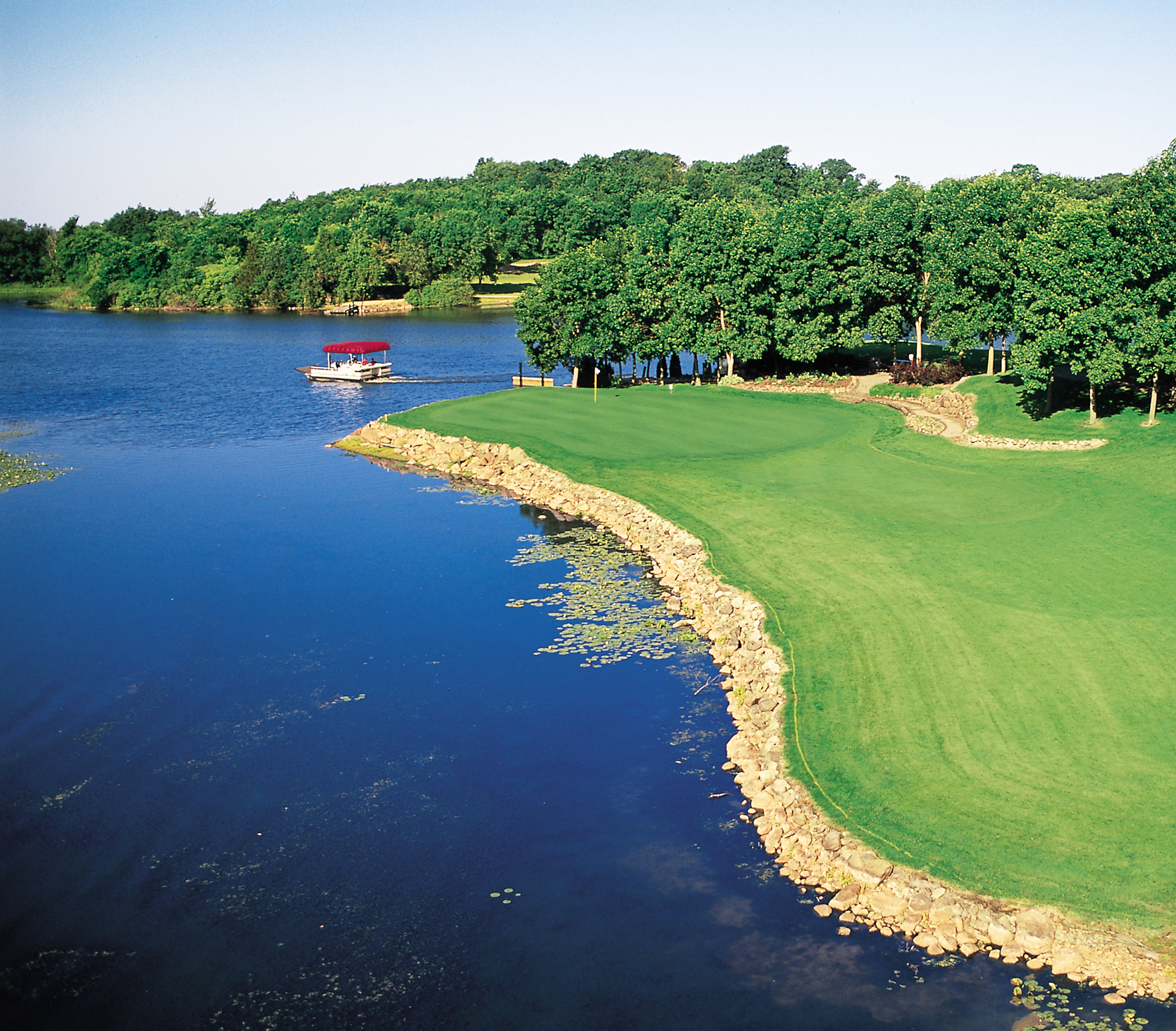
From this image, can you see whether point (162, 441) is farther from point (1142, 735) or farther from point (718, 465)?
point (1142, 735)

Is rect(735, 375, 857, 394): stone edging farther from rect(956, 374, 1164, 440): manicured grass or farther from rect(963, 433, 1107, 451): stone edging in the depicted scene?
rect(963, 433, 1107, 451): stone edging

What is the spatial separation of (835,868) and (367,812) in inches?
402

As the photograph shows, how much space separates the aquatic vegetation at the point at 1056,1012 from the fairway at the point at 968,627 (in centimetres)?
179

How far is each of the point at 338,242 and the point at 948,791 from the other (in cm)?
15188

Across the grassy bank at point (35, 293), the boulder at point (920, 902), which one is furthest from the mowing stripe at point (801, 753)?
the grassy bank at point (35, 293)

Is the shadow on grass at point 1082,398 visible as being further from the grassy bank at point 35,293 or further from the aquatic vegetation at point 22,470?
the grassy bank at point 35,293

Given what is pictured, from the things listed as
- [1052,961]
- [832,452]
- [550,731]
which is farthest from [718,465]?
[1052,961]

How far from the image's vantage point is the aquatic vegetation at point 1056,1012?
650 inches

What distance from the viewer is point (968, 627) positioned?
29328mm

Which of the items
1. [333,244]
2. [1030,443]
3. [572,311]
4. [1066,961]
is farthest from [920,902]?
[333,244]

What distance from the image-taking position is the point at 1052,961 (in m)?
17.9

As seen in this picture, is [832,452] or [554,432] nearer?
[832,452]

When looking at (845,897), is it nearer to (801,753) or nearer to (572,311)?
(801,753)

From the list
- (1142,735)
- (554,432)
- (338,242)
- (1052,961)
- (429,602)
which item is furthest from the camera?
(338,242)
